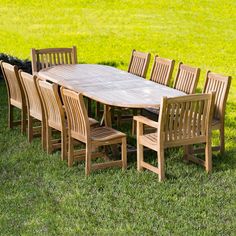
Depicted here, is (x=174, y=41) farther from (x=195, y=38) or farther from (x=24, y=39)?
(x=24, y=39)

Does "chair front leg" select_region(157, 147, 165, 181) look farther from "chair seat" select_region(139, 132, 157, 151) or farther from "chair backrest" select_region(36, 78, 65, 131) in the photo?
"chair backrest" select_region(36, 78, 65, 131)

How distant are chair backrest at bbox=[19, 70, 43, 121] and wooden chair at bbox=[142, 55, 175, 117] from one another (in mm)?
1572

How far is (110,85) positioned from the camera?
29.6 ft

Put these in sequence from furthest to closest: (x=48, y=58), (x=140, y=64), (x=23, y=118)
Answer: (x=48, y=58) → (x=140, y=64) → (x=23, y=118)

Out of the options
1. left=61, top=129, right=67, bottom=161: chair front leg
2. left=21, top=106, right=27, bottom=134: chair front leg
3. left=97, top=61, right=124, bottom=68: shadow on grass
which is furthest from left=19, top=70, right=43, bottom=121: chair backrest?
left=97, top=61, right=124, bottom=68: shadow on grass

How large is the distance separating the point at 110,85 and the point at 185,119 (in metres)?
1.65

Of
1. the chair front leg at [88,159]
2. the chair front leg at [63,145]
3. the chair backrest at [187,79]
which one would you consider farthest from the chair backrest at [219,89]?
the chair front leg at [63,145]

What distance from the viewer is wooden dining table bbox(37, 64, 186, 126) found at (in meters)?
8.03

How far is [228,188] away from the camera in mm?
7582

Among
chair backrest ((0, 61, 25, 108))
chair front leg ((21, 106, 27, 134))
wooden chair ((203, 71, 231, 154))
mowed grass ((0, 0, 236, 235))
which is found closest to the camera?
mowed grass ((0, 0, 236, 235))

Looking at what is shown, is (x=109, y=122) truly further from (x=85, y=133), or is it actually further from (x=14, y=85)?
(x=14, y=85)

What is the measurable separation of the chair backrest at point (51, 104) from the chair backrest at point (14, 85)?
890mm

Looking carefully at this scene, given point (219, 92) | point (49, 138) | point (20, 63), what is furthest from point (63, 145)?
point (20, 63)

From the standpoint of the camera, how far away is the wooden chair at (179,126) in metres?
7.54
